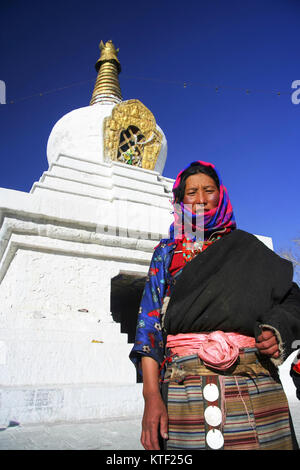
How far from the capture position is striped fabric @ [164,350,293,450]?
1.05 meters

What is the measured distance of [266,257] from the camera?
50.3 inches

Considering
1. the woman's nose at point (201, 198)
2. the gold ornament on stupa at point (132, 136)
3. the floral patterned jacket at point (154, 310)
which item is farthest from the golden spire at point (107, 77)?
the floral patterned jacket at point (154, 310)

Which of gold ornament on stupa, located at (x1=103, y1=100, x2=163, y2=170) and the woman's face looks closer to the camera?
the woman's face

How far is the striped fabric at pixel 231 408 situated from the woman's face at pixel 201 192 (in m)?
0.63

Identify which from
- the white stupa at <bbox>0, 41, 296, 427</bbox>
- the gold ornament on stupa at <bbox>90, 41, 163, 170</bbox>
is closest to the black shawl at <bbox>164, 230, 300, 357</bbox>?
the white stupa at <bbox>0, 41, 296, 427</bbox>

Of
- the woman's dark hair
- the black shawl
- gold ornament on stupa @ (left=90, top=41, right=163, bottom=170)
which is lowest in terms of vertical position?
the black shawl

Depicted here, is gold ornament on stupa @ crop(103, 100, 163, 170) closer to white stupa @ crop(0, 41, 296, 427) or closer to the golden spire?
white stupa @ crop(0, 41, 296, 427)

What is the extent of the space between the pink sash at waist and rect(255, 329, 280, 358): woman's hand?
0.19ft

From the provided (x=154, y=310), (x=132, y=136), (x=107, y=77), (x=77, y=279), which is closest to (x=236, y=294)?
(x=154, y=310)

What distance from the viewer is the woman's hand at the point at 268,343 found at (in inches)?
42.9

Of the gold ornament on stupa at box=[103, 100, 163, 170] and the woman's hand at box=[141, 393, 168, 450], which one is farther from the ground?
the gold ornament on stupa at box=[103, 100, 163, 170]

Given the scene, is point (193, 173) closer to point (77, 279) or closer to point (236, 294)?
point (236, 294)

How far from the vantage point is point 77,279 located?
13.9 feet

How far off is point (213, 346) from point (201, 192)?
680 millimetres
